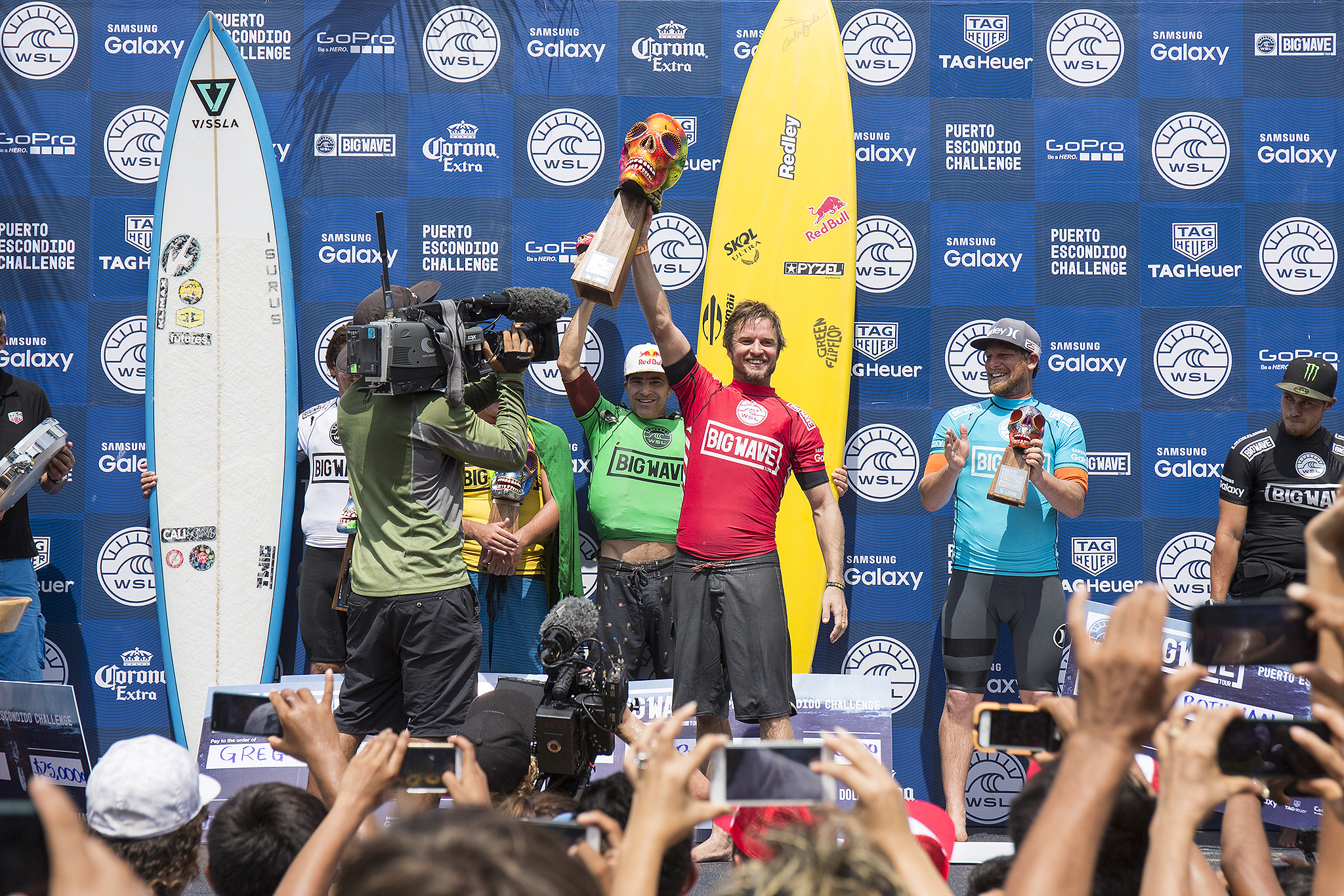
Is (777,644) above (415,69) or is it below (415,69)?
below

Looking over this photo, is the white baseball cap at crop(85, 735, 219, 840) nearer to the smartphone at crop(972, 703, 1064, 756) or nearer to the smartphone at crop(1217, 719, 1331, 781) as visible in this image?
the smartphone at crop(972, 703, 1064, 756)

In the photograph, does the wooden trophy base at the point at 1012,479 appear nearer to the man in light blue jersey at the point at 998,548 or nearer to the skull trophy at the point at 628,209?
A: the man in light blue jersey at the point at 998,548

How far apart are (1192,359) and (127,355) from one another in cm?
466

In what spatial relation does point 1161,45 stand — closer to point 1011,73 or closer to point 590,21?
point 1011,73

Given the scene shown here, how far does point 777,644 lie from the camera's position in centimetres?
295

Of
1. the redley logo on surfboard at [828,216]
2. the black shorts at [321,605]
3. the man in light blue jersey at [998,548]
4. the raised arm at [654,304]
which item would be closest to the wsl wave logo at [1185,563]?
the man in light blue jersey at [998,548]

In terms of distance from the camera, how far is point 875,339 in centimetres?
420

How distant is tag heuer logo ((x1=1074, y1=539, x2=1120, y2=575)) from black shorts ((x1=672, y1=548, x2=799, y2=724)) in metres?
1.82

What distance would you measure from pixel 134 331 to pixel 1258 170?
4.99m

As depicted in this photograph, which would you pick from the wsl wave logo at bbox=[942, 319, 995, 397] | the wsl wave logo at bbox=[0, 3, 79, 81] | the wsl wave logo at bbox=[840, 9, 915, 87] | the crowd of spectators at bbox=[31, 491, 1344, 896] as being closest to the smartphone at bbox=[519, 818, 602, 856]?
the crowd of spectators at bbox=[31, 491, 1344, 896]

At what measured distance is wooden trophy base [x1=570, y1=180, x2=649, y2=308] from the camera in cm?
289

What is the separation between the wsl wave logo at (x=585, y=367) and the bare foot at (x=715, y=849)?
6.35 ft

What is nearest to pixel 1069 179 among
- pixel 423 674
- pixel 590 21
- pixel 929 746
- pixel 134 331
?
pixel 590 21

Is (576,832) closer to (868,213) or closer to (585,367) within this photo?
(585,367)
